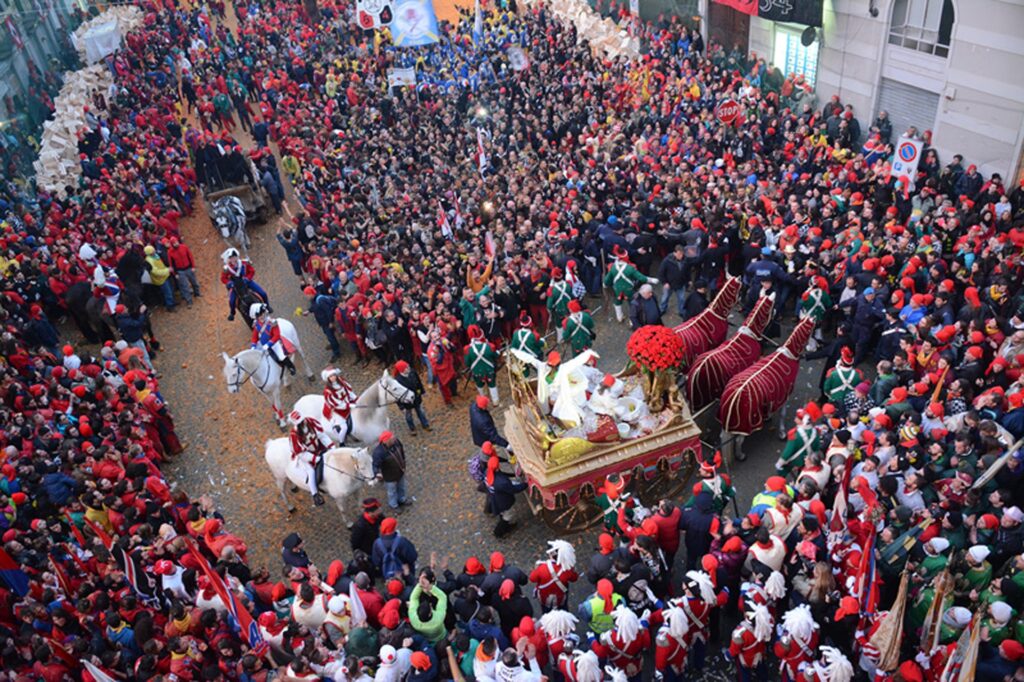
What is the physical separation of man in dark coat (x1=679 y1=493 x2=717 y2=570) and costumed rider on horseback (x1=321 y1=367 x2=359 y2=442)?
17.4 feet

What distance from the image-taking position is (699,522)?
820 cm

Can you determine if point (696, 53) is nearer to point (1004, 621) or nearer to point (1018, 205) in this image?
point (1018, 205)

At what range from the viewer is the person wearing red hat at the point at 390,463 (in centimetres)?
1013

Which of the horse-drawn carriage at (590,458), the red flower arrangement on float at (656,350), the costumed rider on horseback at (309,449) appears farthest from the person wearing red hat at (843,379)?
the costumed rider on horseback at (309,449)

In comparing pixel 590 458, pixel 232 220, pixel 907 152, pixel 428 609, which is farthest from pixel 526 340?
pixel 232 220

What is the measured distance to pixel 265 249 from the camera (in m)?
19.2

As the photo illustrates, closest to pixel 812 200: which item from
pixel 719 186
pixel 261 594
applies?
pixel 719 186

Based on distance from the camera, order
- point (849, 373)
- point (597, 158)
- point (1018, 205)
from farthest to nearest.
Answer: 1. point (597, 158)
2. point (1018, 205)
3. point (849, 373)

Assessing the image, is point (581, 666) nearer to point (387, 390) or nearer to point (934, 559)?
point (934, 559)

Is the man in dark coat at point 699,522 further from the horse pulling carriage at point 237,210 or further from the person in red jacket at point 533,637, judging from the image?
the horse pulling carriage at point 237,210

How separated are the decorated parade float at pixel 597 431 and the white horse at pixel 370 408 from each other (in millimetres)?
2141

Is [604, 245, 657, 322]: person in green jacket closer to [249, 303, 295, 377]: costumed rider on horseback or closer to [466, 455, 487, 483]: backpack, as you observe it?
[466, 455, 487, 483]: backpack

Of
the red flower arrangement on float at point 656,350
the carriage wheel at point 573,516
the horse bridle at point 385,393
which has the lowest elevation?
the carriage wheel at point 573,516

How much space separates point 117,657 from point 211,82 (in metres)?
22.6
